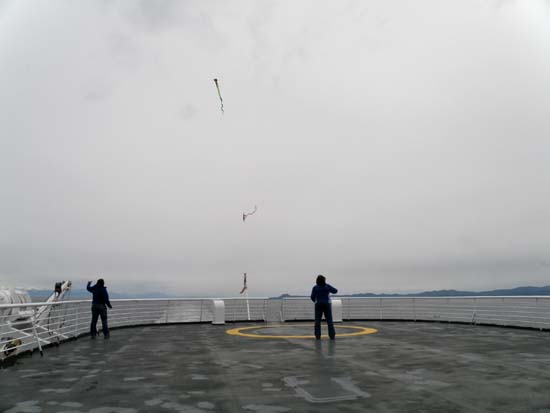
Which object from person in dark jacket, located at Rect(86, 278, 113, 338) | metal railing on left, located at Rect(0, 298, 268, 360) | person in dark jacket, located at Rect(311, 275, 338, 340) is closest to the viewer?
metal railing on left, located at Rect(0, 298, 268, 360)

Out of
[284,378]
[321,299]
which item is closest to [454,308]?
[321,299]

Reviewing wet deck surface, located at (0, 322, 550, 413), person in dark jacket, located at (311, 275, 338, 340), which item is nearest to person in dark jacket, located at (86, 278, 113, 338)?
wet deck surface, located at (0, 322, 550, 413)

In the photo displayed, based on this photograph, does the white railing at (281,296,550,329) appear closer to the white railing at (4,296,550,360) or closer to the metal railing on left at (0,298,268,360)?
the white railing at (4,296,550,360)

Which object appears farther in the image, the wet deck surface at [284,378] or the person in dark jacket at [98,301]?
the person in dark jacket at [98,301]

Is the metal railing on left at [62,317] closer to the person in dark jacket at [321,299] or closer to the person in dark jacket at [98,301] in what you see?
the person in dark jacket at [98,301]

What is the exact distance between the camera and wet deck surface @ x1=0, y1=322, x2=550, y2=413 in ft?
18.5

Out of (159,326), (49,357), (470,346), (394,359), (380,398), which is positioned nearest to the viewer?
(380,398)

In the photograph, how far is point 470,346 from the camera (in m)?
11.6


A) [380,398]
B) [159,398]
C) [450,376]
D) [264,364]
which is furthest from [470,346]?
[159,398]

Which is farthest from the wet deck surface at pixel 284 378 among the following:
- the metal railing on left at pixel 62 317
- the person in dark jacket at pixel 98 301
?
the person in dark jacket at pixel 98 301

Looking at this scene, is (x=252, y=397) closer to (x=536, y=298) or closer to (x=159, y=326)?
(x=536, y=298)

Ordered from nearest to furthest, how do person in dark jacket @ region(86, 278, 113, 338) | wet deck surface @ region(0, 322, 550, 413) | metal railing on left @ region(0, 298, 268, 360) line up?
wet deck surface @ region(0, 322, 550, 413) → metal railing on left @ region(0, 298, 268, 360) → person in dark jacket @ region(86, 278, 113, 338)

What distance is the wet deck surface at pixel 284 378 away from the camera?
5.65m

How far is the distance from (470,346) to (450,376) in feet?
15.7
